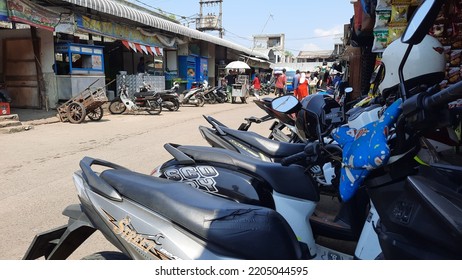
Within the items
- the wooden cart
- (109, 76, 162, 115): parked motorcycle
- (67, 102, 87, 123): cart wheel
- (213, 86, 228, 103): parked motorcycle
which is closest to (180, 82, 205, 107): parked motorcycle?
(213, 86, 228, 103): parked motorcycle

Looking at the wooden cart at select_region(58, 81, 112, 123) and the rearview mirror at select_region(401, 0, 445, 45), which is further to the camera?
the wooden cart at select_region(58, 81, 112, 123)

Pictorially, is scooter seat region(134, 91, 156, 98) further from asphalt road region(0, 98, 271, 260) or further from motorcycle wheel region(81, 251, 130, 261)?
motorcycle wheel region(81, 251, 130, 261)

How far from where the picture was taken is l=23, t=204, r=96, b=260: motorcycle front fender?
1.60 metres

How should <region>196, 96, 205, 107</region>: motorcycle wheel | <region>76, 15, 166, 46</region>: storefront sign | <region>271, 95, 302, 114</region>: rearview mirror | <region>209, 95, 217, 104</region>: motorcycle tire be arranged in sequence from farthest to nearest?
<region>209, 95, 217, 104</region>: motorcycle tire < <region>196, 96, 205, 107</region>: motorcycle wheel < <region>76, 15, 166, 46</region>: storefront sign < <region>271, 95, 302, 114</region>: rearview mirror

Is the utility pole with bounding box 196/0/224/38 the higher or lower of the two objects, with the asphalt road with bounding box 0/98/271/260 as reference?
higher

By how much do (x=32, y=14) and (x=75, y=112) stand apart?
251 cm

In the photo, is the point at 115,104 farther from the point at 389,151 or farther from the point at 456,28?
the point at 389,151

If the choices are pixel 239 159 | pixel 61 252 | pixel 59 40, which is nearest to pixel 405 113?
pixel 239 159

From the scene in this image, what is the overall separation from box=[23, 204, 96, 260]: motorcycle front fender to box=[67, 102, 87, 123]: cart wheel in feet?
26.4

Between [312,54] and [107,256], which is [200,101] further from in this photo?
[312,54]

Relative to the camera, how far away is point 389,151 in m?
1.28

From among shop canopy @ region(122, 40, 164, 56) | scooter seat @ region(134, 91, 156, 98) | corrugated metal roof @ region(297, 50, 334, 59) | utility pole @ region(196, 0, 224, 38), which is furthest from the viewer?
corrugated metal roof @ region(297, 50, 334, 59)

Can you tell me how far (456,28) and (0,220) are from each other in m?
4.58

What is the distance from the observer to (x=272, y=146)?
2.82 meters
